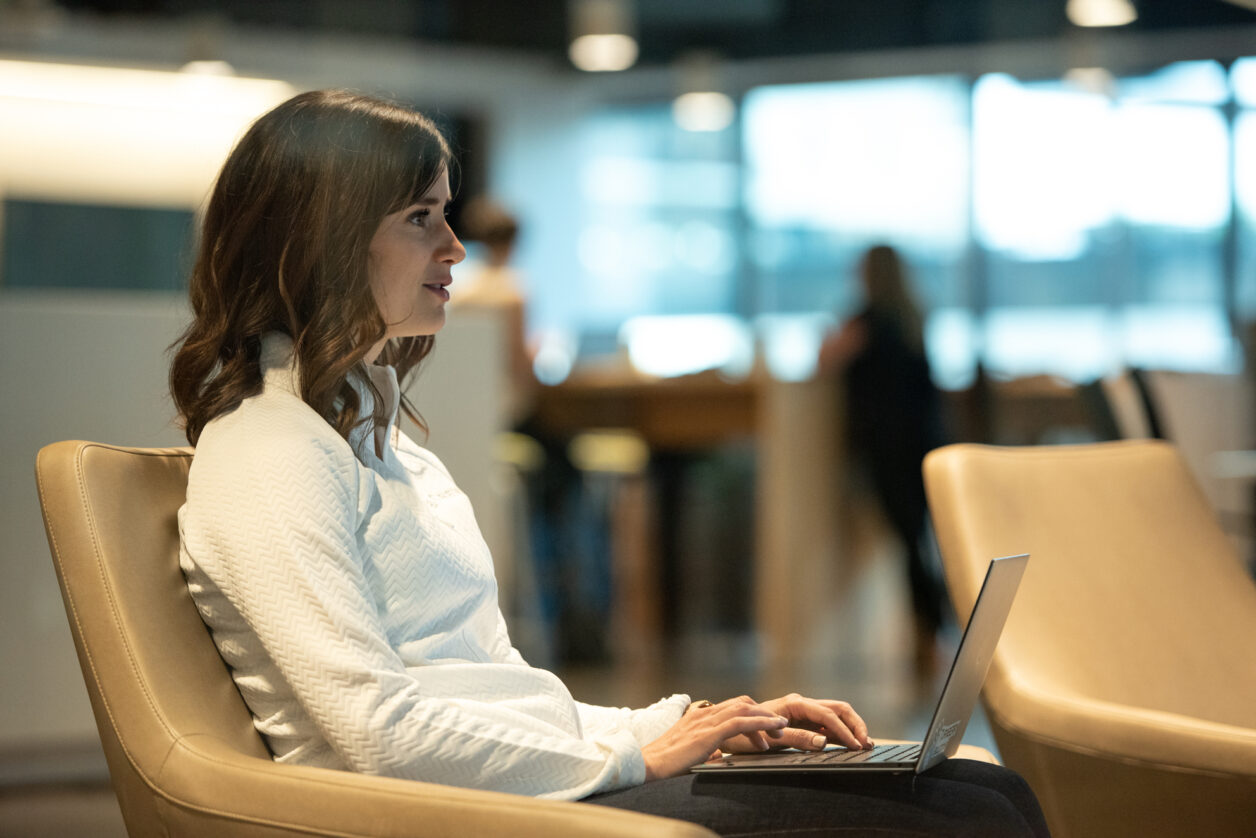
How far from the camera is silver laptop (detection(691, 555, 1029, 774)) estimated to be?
3.77 feet

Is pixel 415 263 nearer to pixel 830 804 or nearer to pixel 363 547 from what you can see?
pixel 363 547

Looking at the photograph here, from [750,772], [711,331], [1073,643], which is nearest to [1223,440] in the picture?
[1073,643]

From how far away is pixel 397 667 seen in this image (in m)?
1.10

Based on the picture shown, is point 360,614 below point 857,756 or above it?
above

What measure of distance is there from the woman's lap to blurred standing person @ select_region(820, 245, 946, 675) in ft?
10.9

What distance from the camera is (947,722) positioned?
3.96 feet

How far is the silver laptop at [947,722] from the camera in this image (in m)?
1.15

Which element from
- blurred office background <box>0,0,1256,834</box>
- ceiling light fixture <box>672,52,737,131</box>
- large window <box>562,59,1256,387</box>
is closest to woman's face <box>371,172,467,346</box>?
blurred office background <box>0,0,1256,834</box>

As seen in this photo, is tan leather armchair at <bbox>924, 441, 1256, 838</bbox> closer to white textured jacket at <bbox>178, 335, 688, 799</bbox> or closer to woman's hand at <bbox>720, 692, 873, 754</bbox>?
woman's hand at <bbox>720, 692, 873, 754</bbox>

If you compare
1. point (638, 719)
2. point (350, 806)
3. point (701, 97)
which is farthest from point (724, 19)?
point (350, 806)

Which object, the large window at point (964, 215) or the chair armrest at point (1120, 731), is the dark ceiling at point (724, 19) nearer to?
the large window at point (964, 215)

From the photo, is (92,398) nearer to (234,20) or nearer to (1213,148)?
(234,20)

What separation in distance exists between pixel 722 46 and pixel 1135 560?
626cm

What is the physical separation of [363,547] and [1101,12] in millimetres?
6776
